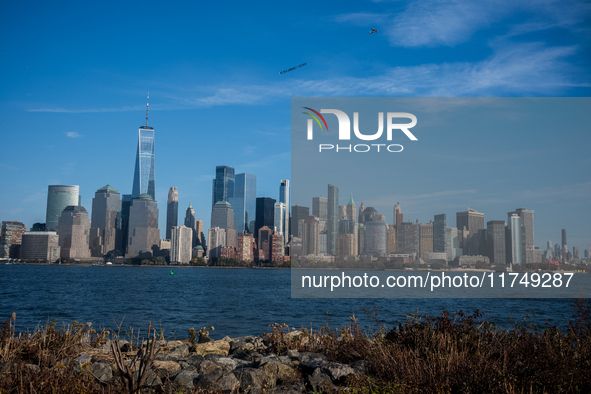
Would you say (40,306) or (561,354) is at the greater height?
(561,354)

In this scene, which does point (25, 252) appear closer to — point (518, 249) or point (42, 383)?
point (518, 249)

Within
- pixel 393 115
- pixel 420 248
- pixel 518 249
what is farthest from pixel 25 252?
pixel 393 115

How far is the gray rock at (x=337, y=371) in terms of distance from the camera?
24.0 feet

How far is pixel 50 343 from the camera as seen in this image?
9.91m

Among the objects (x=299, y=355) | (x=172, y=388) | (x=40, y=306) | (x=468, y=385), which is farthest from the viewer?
(x=40, y=306)

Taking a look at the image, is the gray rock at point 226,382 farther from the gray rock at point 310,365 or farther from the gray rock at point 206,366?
the gray rock at point 310,365

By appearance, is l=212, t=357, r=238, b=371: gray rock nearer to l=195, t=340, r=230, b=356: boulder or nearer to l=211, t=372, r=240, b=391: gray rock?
l=211, t=372, r=240, b=391: gray rock

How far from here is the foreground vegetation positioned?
6.12 m

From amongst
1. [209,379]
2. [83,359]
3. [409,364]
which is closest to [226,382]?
[209,379]

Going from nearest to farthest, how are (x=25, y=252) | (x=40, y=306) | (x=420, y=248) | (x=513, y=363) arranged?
(x=513, y=363) → (x=40, y=306) → (x=420, y=248) → (x=25, y=252)

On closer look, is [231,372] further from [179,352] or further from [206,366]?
[179,352]

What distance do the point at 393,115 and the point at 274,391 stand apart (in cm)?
1530

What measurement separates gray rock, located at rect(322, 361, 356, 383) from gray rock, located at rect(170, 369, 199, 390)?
2156mm

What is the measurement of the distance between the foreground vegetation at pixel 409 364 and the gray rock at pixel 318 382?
29 mm
